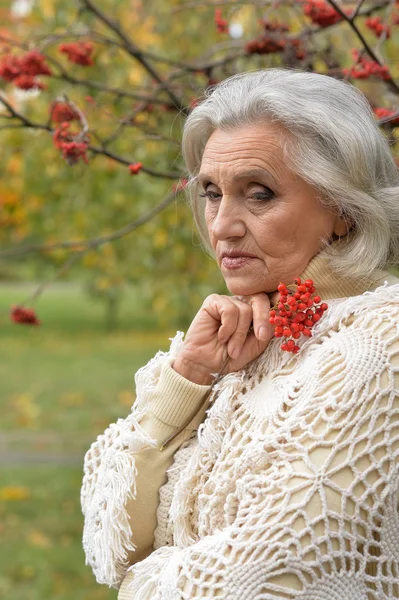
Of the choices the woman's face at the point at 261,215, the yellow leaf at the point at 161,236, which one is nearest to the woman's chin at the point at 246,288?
the woman's face at the point at 261,215

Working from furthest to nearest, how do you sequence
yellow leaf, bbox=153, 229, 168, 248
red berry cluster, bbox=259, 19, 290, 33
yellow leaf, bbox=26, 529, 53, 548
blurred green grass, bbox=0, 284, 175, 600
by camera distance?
yellow leaf, bbox=26, 529, 53, 548 → blurred green grass, bbox=0, 284, 175, 600 → yellow leaf, bbox=153, 229, 168, 248 → red berry cluster, bbox=259, 19, 290, 33

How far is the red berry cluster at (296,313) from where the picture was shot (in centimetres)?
188

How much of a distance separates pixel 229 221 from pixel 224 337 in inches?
10.7

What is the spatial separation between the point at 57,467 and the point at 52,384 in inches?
185

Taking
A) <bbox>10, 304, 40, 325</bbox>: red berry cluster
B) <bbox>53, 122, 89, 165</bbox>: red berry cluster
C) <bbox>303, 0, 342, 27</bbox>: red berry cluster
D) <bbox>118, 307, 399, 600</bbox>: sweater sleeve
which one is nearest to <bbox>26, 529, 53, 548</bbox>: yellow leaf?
<bbox>10, 304, 40, 325</bbox>: red berry cluster

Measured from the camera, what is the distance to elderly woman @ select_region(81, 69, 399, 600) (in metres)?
1.65

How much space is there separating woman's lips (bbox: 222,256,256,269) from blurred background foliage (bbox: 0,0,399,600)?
0.89m

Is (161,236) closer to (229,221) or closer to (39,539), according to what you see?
(39,539)

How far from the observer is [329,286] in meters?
1.97

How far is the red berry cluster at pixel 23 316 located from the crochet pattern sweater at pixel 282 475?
Answer: 131 centimetres

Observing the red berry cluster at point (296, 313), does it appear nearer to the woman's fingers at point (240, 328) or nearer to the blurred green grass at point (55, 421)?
the woman's fingers at point (240, 328)

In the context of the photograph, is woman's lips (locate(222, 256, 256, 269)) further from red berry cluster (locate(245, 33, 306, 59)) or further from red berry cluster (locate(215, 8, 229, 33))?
red berry cluster (locate(215, 8, 229, 33))

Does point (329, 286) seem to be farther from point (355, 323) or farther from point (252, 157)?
point (252, 157)

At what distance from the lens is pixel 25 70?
10.8 ft
